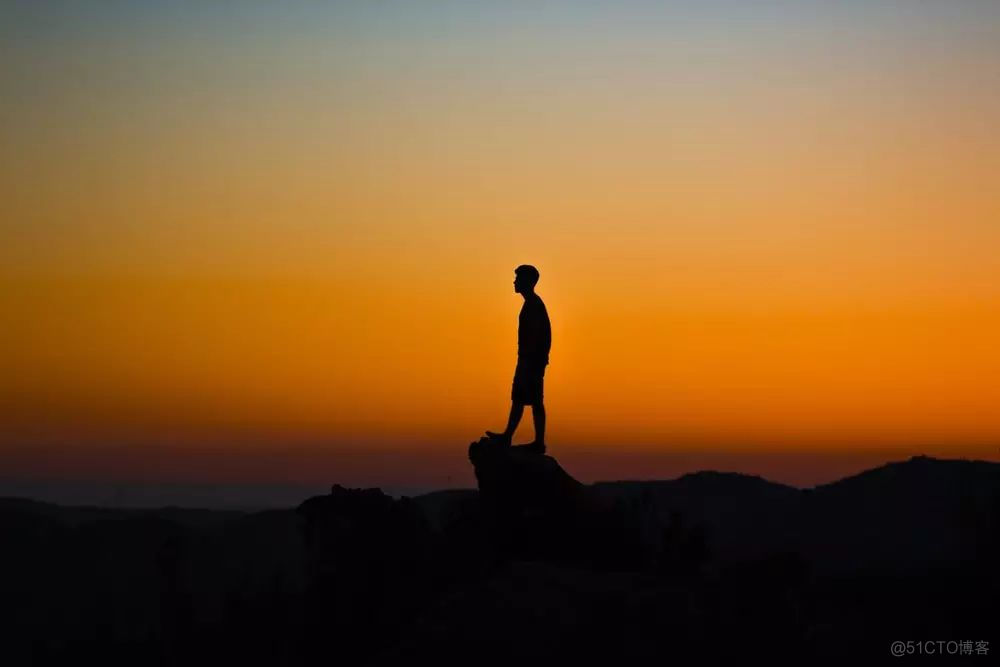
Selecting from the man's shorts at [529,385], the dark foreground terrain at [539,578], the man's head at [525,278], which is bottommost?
the dark foreground terrain at [539,578]

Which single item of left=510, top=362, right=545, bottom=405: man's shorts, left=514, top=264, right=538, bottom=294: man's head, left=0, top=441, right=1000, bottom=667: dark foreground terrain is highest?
left=514, top=264, right=538, bottom=294: man's head

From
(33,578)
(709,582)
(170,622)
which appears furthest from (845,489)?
(709,582)

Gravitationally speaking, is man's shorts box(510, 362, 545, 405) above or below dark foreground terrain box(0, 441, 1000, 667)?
above

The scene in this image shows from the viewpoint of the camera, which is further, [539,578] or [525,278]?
[525,278]

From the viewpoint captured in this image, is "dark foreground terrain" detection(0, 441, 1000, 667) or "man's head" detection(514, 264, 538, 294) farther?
"man's head" detection(514, 264, 538, 294)

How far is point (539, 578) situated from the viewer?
17.2 meters

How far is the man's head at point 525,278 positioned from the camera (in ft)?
69.7

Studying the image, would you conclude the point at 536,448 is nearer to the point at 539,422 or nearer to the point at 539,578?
the point at 539,422

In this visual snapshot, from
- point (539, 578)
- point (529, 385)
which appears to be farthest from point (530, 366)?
point (539, 578)

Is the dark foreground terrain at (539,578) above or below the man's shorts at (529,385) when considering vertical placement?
below

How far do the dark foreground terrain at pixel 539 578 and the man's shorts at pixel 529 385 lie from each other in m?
0.84

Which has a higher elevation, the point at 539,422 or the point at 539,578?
the point at 539,422

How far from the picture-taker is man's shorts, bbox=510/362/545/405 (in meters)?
21.6

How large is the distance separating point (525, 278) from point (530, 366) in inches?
53.7
